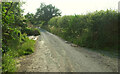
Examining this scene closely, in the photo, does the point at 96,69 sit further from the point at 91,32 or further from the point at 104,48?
the point at 91,32

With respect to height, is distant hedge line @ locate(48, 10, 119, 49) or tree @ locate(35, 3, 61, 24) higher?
tree @ locate(35, 3, 61, 24)

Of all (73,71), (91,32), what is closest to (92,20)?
(91,32)

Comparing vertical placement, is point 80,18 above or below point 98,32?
above

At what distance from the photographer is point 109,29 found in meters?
8.44

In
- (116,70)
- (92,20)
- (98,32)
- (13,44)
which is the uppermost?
(92,20)

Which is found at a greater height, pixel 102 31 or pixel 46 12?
pixel 46 12

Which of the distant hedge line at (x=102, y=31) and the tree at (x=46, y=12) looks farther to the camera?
the tree at (x=46, y=12)

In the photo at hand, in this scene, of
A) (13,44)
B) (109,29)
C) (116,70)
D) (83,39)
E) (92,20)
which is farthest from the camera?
(83,39)

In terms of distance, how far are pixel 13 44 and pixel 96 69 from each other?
5.05 metres

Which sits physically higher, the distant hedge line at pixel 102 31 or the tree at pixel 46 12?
the tree at pixel 46 12

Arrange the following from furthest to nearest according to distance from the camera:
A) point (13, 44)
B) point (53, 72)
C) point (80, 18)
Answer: point (80, 18)
point (13, 44)
point (53, 72)

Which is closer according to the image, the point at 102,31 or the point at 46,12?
the point at 102,31

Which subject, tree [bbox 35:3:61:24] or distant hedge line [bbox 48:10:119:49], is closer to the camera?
distant hedge line [bbox 48:10:119:49]

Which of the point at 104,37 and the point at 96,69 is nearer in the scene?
the point at 96,69
